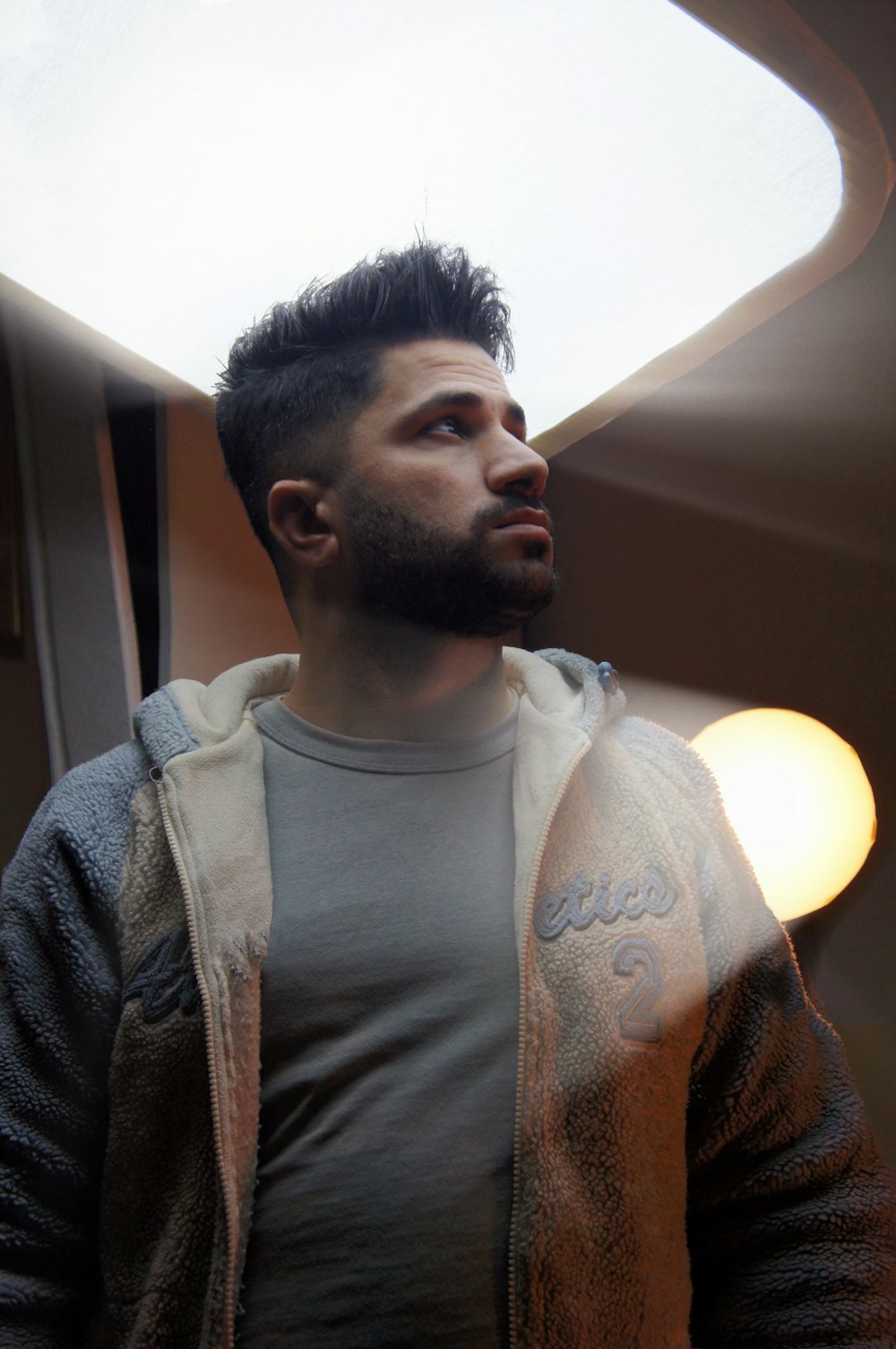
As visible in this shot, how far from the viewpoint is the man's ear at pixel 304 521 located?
641 mm

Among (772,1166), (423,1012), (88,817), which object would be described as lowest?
(772,1166)

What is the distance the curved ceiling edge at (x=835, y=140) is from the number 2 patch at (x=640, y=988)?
400 mm

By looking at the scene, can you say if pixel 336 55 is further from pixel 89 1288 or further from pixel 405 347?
pixel 89 1288

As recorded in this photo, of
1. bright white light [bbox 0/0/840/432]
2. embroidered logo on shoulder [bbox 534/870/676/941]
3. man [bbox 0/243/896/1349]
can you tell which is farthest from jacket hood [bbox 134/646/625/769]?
bright white light [bbox 0/0/840/432]

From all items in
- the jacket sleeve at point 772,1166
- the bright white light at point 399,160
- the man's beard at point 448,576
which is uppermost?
the bright white light at point 399,160

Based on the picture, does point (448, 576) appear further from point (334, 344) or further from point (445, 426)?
point (334, 344)

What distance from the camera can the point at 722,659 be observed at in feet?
2.00

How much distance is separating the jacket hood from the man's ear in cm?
9

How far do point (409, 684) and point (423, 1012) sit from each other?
0.22 m

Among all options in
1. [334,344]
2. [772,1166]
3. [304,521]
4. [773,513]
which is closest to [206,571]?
[304,521]

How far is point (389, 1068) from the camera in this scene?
19.5 inches

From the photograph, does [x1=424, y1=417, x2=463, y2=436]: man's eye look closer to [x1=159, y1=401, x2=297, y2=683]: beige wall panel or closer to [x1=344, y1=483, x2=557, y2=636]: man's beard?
[x1=344, y1=483, x2=557, y2=636]: man's beard

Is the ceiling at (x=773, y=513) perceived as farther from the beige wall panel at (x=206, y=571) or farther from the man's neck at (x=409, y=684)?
the beige wall panel at (x=206, y=571)

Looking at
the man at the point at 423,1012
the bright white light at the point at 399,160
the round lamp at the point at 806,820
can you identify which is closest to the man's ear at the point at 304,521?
the man at the point at 423,1012
